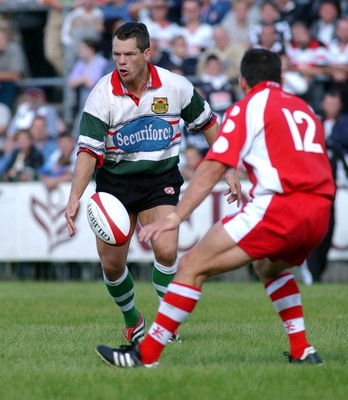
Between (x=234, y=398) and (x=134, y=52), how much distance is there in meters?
3.25

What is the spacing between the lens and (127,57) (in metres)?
7.79

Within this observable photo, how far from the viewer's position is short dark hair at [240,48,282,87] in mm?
6262

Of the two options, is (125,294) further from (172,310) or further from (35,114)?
(35,114)

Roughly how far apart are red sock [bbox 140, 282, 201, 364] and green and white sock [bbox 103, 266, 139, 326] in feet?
6.77

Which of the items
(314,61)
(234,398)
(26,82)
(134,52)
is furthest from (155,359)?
(26,82)

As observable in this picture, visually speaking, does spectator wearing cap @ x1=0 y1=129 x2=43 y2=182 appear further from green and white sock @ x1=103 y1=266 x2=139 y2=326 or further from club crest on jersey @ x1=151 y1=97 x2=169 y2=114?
club crest on jersey @ x1=151 y1=97 x2=169 y2=114

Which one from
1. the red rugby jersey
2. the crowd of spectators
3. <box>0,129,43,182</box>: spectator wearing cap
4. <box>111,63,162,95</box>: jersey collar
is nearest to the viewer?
the red rugby jersey

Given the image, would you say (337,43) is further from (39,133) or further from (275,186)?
(275,186)

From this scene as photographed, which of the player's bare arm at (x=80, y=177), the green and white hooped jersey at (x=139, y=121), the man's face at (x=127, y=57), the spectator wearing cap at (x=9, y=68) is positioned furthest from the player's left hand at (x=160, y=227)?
the spectator wearing cap at (x=9, y=68)

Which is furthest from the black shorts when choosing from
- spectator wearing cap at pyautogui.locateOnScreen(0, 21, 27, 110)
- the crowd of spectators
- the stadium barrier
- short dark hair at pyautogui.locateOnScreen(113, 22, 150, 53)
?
spectator wearing cap at pyautogui.locateOnScreen(0, 21, 27, 110)

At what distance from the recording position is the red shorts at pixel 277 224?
6.10 m

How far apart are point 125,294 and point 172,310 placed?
2.23 m

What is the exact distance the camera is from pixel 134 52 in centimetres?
780

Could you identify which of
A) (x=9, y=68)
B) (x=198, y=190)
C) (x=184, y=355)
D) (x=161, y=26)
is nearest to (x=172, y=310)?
(x=198, y=190)
